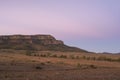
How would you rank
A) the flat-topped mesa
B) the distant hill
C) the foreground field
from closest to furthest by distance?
the foreground field → the distant hill → the flat-topped mesa

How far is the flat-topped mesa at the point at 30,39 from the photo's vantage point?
15000 centimetres

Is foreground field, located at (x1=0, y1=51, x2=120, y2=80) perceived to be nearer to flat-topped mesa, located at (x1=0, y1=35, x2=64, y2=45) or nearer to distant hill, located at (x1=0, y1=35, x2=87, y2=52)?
distant hill, located at (x1=0, y1=35, x2=87, y2=52)

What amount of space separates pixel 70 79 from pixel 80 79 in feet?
2.83

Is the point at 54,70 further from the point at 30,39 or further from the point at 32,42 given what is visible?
the point at 30,39

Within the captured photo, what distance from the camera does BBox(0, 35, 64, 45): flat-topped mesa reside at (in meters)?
150

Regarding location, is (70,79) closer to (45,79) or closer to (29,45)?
(45,79)

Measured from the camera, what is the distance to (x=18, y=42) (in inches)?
5896

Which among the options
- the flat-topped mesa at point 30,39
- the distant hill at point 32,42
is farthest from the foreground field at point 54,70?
the flat-topped mesa at point 30,39

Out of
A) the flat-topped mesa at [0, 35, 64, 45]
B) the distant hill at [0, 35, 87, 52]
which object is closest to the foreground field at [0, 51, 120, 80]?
the distant hill at [0, 35, 87, 52]

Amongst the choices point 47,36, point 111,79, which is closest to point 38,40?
point 47,36

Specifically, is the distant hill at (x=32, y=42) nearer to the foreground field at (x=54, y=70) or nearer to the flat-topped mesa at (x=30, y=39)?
the flat-topped mesa at (x=30, y=39)

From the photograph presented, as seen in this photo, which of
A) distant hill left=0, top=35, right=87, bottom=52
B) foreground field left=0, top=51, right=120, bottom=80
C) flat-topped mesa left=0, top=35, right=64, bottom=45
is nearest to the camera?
foreground field left=0, top=51, right=120, bottom=80

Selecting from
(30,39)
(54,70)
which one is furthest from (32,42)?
(54,70)

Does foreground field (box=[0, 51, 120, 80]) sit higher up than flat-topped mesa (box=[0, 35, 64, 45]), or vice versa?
flat-topped mesa (box=[0, 35, 64, 45])
